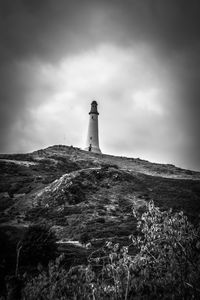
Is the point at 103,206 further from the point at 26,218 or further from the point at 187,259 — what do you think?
the point at 187,259

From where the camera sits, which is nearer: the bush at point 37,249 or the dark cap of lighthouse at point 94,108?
the bush at point 37,249

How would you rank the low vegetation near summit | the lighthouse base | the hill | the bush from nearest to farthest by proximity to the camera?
1. the low vegetation near summit
2. the bush
3. the hill
4. the lighthouse base

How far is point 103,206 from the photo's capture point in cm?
3991

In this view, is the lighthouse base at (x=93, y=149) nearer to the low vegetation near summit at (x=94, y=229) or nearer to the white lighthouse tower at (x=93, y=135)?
the white lighthouse tower at (x=93, y=135)

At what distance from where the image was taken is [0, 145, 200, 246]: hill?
31.4m

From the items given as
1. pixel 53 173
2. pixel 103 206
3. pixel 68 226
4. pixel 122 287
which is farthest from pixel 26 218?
pixel 122 287

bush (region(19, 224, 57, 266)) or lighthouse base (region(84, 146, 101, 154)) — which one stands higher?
lighthouse base (region(84, 146, 101, 154))

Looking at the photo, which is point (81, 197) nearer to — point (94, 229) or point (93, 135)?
point (94, 229)

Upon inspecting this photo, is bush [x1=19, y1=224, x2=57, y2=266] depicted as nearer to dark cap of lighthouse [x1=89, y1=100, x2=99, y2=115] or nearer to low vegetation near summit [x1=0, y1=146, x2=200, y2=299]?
low vegetation near summit [x1=0, y1=146, x2=200, y2=299]

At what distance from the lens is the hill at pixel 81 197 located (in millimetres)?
31391

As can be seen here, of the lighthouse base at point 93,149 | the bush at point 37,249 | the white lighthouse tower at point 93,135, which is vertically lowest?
the bush at point 37,249

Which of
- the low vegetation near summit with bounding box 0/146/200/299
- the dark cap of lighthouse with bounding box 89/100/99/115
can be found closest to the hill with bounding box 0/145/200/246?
the low vegetation near summit with bounding box 0/146/200/299

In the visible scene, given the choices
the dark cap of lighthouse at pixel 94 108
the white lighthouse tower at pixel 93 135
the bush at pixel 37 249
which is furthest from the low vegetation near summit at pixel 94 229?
the dark cap of lighthouse at pixel 94 108

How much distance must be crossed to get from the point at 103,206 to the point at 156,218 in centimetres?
3216
